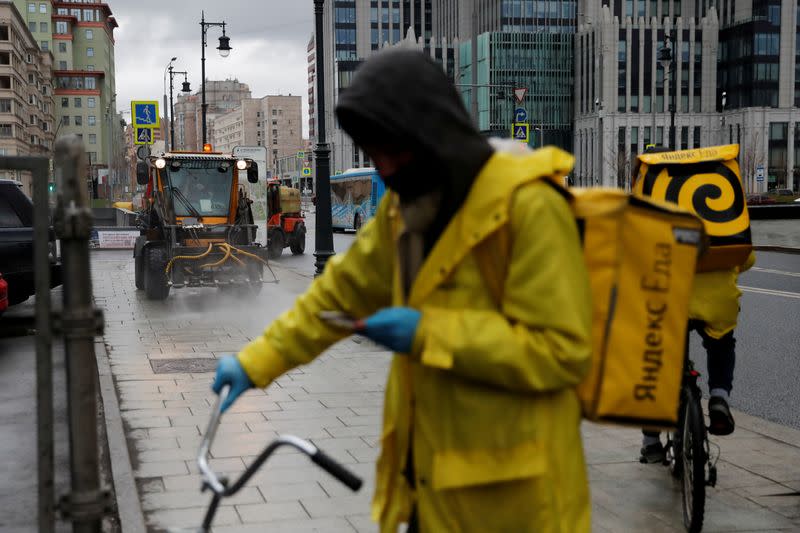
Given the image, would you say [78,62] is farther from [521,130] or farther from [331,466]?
[331,466]

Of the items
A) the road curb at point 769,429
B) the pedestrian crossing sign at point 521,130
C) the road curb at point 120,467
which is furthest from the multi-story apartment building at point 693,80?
the road curb at point 120,467

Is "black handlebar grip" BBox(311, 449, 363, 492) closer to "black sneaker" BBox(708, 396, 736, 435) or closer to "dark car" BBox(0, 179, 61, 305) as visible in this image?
"black sneaker" BBox(708, 396, 736, 435)

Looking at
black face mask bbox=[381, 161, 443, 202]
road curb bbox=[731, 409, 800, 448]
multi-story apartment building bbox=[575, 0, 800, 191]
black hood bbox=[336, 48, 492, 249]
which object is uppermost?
multi-story apartment building bbox=[575, 0, 800, 191]

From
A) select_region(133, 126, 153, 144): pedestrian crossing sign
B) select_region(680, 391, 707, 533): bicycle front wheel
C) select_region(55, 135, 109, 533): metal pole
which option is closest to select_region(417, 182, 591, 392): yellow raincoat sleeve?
select_region(55, 135, 109, 533): metal pole

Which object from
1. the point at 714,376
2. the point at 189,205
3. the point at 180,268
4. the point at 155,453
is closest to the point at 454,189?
the point at 714,376

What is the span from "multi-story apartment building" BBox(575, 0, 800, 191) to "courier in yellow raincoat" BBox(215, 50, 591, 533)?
95862mm

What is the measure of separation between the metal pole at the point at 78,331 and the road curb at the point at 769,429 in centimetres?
509

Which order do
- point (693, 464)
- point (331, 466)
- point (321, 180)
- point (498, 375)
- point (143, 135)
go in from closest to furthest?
point (498, 375), point (331, 466), point (693, 464), point (321, 180), point (143, 135)

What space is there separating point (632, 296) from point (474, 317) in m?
0.45

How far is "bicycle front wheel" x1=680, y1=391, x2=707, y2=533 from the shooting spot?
4555mm

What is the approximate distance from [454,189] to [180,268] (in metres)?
14.8

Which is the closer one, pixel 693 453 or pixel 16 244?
pixel 693 453

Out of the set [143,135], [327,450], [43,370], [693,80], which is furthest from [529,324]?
[693,80]

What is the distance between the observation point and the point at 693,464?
4582mm
